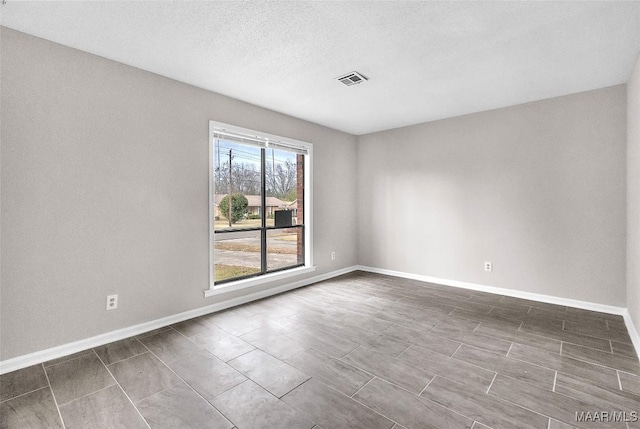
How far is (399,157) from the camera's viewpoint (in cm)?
517

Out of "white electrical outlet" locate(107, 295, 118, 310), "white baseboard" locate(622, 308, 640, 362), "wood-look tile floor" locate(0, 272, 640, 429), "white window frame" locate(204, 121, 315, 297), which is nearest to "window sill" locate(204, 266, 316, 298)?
"white window frame" locate(204, 121, 315, 297)

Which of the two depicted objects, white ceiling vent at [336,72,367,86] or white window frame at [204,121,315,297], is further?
white window frame at [204,121,315,297]

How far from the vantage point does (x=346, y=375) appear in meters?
2.19

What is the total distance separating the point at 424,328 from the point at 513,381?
97 centimetres

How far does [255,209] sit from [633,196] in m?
4.18

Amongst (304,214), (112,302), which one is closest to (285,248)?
(304,214)

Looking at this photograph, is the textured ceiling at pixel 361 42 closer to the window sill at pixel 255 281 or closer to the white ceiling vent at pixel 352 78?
the white ceiling vent at pixel 352 78

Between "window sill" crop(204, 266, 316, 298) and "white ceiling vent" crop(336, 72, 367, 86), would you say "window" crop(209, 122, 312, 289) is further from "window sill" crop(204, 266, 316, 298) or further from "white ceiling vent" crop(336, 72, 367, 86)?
"white ceiling vent" crop(336, 72, 367, 86)

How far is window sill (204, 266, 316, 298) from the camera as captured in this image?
351 centimetres

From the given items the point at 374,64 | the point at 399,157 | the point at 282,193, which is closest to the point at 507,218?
the point at 399,157

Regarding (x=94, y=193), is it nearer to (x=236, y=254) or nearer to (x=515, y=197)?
(x=236, y=254)

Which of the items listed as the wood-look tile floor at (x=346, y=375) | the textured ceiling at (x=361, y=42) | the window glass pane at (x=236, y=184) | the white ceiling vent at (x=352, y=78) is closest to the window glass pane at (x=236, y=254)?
the window glass pane at (x=236, y=184)

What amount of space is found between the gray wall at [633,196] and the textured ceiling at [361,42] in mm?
308

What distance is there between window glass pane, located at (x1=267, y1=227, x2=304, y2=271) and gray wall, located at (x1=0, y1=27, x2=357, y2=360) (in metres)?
1.11
